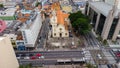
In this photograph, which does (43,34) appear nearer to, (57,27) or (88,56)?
(57,27)

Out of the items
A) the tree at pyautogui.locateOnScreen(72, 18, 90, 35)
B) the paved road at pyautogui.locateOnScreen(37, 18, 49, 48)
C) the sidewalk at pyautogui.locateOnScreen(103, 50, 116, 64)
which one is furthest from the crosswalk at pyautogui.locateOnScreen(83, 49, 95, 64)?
the paved road at pyautogui.locateOnScreen(37, 18, 49, 48)

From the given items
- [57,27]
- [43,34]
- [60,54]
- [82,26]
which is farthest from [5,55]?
[82,26]

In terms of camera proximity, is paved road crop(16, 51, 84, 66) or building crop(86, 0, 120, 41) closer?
paved road crop(16, 51, 84, 66)

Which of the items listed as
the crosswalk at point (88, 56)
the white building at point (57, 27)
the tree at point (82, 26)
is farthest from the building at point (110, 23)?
the white building at point (57, 27)

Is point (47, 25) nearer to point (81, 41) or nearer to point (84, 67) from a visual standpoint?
point (81, 41)

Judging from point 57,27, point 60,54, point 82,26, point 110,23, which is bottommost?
point 60,54

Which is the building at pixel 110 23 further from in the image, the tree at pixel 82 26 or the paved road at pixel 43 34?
the paved road at pixel 43 34

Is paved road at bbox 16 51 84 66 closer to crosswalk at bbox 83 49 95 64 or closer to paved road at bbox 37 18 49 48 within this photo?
crosswalk at bbox 83 49 95 64

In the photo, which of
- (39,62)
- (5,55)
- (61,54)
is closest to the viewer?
(5,55)

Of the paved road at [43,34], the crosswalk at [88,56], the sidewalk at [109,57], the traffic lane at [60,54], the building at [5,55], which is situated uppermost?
the building at [5,55]

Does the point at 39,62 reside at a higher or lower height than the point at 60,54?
higher

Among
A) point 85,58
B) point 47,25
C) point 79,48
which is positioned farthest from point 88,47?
point 47,25
